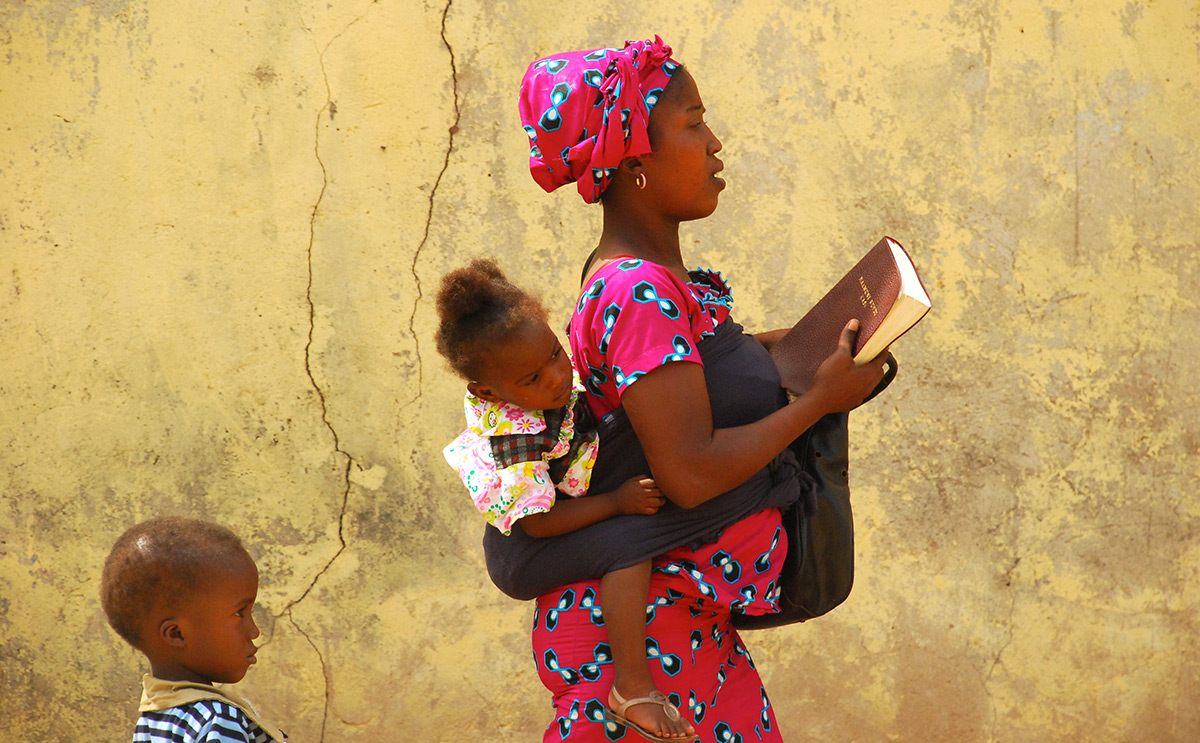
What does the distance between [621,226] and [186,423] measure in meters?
2.02

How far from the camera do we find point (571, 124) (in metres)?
1.81

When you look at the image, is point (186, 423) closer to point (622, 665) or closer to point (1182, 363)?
point (622, 665)

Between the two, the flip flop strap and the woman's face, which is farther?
the woman's face

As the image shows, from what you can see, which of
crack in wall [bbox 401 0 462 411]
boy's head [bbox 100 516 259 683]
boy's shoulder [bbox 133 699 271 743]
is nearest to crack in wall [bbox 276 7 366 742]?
crack in wall [bbox 401 0 462 411]

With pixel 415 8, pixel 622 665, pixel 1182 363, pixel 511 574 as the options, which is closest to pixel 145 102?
pixel 415 8

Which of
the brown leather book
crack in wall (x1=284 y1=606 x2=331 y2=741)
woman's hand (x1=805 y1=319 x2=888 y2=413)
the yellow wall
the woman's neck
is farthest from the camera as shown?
crack in wall (x1=284 y1=606 x2=331 y2=741)

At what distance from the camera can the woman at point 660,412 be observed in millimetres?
1705

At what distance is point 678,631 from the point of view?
5.99 ft

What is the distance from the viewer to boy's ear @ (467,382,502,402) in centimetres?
185

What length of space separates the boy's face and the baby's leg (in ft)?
2.04

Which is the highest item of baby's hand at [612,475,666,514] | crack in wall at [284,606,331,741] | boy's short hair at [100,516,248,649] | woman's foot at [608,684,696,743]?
baby's hand at [612,475,666,514]

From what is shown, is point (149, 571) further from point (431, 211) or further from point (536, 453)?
point (431, 211)

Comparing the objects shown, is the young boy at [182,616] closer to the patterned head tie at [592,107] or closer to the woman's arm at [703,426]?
the woman's arm at [703,426]

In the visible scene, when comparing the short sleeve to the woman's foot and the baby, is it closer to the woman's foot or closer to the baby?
the baby
